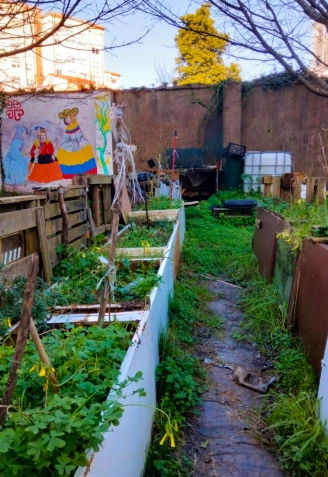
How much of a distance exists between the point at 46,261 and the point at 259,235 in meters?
3.68

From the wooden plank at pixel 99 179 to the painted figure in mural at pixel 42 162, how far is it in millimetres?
4897

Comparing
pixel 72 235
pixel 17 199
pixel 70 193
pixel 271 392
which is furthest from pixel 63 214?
pixel 271 392

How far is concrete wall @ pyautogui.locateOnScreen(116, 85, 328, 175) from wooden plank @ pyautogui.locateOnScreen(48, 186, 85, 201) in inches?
386

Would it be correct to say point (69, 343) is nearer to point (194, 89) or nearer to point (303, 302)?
point (303, 302)

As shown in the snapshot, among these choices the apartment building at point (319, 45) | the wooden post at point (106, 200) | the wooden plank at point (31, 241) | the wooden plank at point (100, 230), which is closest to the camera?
the wooden plank at point (31, 241)

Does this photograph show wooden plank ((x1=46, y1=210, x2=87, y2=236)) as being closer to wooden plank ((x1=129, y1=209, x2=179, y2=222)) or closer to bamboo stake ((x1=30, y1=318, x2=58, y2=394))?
wooden plank ((x1=129, y1=209, x2=179, y2=222))

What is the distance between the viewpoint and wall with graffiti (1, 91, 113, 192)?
10773 mm

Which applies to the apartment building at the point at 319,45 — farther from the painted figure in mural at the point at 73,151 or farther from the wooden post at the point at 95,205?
the painted figure in mural at the point at 73,151

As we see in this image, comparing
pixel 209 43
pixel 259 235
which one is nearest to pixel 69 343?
pixel 259 235

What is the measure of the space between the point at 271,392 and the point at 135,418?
1644mm

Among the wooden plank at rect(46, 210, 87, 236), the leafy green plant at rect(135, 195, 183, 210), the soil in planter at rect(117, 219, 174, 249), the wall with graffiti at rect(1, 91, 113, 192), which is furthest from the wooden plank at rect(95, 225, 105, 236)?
the wall with graffiti at rect(1, 91, 113, 192)

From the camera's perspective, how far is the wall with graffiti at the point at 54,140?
1077 cm

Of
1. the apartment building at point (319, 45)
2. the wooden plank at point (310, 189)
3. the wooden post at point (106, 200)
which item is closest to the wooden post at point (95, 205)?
the wooden post at point (106, 200)

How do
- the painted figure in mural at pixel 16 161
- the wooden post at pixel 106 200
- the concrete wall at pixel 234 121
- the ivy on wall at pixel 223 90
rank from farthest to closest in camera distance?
1. the concrete wall at pixel 234 121
2. the ivy on wall at pixel 223 90
3. the painted figure in mural at pixel 16 161
4. the wooden post at pixel 106 200
